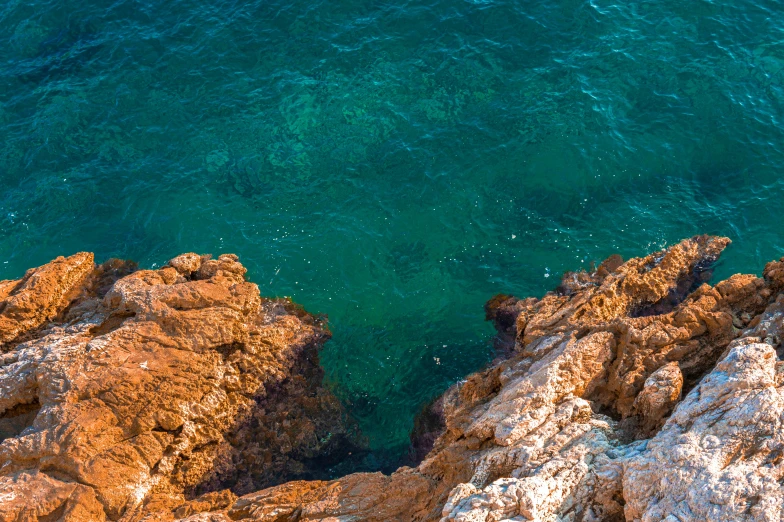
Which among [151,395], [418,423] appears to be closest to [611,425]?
[418,423]

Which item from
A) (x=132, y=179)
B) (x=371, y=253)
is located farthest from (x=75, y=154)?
(x=371, y=253)

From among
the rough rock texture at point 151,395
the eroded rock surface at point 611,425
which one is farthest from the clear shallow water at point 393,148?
the eroded rock surface at point 611,425

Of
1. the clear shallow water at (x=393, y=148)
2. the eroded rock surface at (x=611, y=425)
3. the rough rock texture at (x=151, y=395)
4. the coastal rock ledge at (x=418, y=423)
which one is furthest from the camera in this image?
the clear shallow water at (x=393, y=148)

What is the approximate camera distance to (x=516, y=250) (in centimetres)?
2612

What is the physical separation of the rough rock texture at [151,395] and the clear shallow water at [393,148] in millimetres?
2548

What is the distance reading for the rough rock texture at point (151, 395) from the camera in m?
17.0

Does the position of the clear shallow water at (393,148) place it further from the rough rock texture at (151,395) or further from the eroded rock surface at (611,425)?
the eroded rock surface at (611,425)

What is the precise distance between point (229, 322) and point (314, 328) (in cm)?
412

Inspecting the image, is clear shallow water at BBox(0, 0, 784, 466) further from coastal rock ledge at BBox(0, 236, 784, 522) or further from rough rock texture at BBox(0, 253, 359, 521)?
rough rock texture at BBox(0, 253, 359, 521)

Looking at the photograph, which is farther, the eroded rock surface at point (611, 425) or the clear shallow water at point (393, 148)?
the clear shallow water at point (393, 148)

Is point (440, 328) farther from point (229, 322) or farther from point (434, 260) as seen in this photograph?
point (229, 322)

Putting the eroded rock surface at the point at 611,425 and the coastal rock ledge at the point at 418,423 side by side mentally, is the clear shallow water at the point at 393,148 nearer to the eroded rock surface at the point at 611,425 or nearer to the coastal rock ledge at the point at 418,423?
the coastal rock ledge at the point at 418,423

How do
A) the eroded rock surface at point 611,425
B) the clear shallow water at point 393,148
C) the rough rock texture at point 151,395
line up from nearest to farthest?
1. the eroded rock surface at point 611,425
2. the rough rock texture at point 151,395
3. the clear shallow water at point 393,148

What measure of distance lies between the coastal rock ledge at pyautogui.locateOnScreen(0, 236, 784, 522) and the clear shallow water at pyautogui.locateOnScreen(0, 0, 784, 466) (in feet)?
7.29
